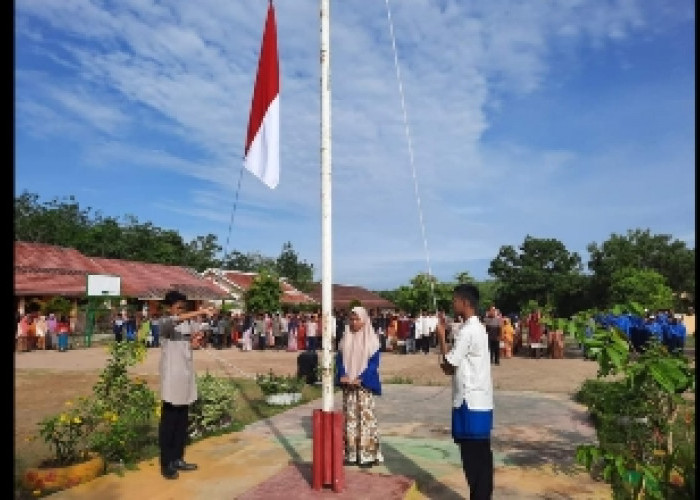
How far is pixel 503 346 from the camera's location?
19500mm

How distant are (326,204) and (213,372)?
11151 mm

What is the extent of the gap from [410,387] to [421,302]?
24.0 meters

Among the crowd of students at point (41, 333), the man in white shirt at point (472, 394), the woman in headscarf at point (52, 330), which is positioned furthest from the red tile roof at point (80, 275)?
the man in white shirt at point (472, 394)

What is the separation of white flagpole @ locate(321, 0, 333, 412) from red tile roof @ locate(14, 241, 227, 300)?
22407 mm

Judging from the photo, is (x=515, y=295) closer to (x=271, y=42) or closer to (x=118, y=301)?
(x=118, y=301)

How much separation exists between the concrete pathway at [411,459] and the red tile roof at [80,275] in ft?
66.4

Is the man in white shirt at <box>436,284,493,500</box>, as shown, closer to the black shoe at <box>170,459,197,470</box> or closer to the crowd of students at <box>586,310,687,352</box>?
the black shoe at <box>170,459,197,470</box>

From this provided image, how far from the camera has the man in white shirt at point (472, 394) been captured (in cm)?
446

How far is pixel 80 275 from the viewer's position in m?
30.8

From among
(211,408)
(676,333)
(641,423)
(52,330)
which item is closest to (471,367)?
(641,423)

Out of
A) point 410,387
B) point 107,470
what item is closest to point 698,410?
point 107,470

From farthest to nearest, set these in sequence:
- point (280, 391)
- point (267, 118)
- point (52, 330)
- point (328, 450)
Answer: point (52, 330)
point (280, 391)
point (267, 118)
point (328, 450)

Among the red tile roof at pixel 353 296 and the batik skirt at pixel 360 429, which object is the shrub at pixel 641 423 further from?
the red tile roof at pixel 353 296

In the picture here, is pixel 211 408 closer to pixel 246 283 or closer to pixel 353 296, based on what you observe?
pixel 246 283
